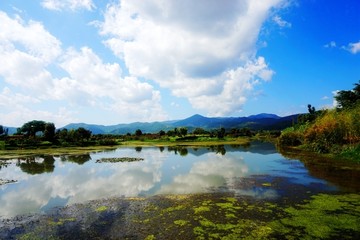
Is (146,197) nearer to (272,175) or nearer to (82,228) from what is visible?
(82,228)

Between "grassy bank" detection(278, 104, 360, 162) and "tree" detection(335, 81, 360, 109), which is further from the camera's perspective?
"tree" detection(335, 81, 360, 109)

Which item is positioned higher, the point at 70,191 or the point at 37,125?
the point at 37,125

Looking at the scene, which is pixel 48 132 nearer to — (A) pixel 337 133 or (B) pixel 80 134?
(B) pixel 80 134

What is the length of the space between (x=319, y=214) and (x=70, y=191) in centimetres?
2197

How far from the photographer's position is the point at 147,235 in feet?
50.3

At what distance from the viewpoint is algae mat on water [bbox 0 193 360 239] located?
15.4m

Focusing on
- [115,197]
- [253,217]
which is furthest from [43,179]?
[253,217]

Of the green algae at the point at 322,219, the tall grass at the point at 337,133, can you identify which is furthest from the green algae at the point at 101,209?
the tall grass at the point at 337,133

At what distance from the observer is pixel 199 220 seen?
58.0 feet

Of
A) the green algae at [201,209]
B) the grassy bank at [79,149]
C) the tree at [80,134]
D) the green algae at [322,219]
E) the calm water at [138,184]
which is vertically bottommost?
the green algae at [322,219]

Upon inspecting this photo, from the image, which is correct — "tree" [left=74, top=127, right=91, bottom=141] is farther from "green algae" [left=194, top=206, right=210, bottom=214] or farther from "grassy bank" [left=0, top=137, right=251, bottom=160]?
"green algae" [left=194, top=206, right=210, bottom=214]

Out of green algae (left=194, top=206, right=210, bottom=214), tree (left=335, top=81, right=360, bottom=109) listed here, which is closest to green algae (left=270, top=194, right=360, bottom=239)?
green algae (left=194, top=206, right=210, bottom=214)

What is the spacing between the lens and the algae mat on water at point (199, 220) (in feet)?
50.5

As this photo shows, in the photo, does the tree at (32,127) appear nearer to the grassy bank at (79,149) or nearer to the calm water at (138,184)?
the grassy bank at (79,149)
